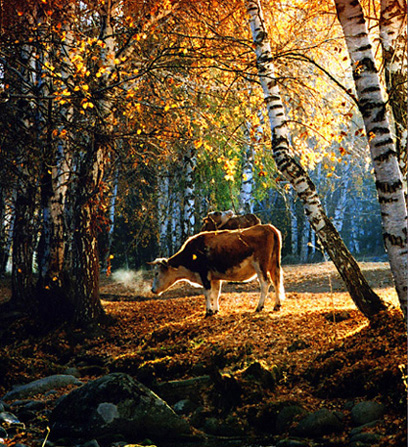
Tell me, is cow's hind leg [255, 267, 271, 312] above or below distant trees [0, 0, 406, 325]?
below

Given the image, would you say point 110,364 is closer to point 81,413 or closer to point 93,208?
point 81,413

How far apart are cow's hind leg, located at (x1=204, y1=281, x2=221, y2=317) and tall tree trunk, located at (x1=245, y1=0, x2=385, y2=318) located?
4.25 m

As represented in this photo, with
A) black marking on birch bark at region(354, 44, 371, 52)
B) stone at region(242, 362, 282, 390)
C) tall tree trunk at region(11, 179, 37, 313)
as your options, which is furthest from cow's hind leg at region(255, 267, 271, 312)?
tall tree trunk at region(11, 179, 37, 313)

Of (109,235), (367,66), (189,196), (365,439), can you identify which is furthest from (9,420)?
(109,235)

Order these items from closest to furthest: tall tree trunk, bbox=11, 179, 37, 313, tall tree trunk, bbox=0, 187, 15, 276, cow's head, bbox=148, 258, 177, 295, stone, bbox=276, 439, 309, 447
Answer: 1. stone, bbox=276, 439, 309, 447
2. cow's head, bbox=148, 258, 177, 295
3. tall tree trunk, bbox=11, 179, 37, 313
4. tall tree trunk, bbox=0, 187, 15, 276

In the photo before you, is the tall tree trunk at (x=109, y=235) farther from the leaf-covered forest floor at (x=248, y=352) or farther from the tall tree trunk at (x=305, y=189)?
the tall tree trunk at (x=305, y=189)

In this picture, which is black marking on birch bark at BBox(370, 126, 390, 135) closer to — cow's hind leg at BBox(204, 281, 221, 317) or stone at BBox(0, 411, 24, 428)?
stone at BBox(0, 411, 24, 428)

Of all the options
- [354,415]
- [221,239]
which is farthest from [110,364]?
[354,415]

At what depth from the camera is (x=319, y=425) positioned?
683cm

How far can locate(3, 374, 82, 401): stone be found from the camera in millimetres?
9617

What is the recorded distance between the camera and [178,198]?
110ft

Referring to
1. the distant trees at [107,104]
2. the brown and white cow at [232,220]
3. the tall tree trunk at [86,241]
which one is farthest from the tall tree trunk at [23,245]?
the brown and white cow at [232,220]

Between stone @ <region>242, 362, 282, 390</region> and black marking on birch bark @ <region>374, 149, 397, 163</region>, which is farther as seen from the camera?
stone @ <region>242, 362, 282, 390</region>

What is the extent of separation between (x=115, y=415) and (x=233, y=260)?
6650 mm
